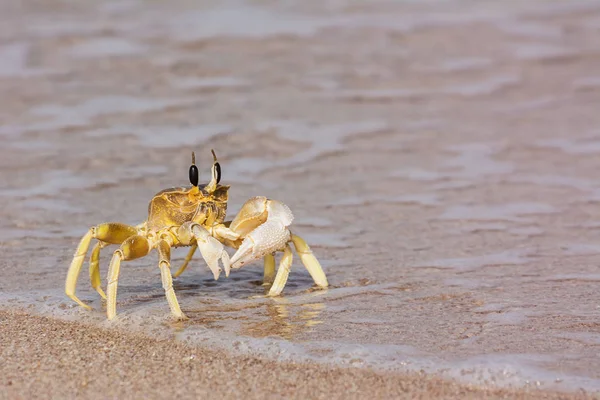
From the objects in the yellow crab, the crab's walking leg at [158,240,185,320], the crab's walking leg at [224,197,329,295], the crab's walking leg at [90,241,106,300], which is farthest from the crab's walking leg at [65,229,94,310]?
the crab's walking leg at [224,197,329,295]

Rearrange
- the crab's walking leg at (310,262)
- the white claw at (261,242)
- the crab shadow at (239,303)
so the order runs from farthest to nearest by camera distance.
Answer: the crab's walking leg at (310,262)
the white claw at (261,242)
the crab shadow at (239,303)

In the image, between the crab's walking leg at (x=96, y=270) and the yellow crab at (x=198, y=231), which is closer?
the yellow crab at (x=198, y=231)

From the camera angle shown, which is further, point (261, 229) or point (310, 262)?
point (310, 262)

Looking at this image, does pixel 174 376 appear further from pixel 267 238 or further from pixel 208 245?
pixel 267 238

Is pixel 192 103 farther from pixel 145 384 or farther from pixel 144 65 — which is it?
pixel 145 384

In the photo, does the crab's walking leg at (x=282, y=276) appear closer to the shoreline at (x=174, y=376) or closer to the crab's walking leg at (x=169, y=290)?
the crab's walking leg at (x=169, y=290)

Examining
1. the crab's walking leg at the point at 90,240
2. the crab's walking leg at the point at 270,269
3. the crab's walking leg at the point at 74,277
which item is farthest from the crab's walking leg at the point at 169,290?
the crab's walking leg at the point at 270,269

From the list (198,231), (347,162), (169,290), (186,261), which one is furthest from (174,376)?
(347,162)
